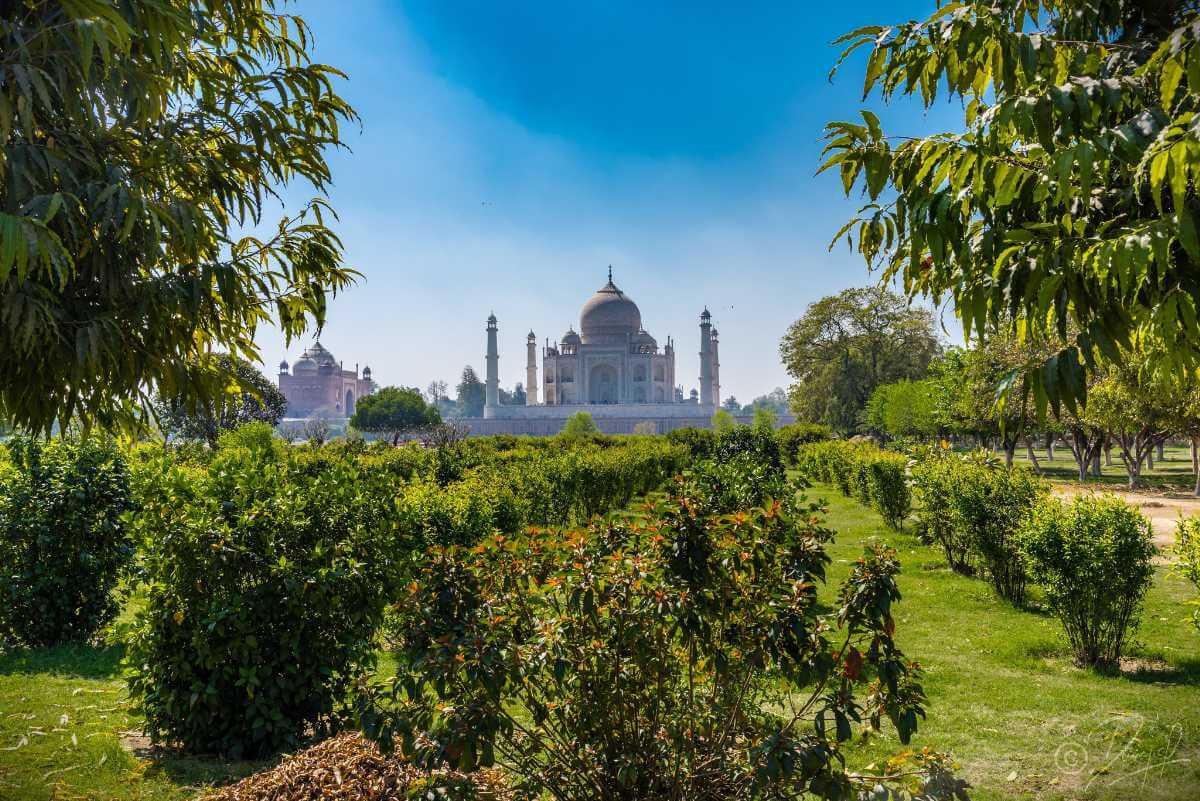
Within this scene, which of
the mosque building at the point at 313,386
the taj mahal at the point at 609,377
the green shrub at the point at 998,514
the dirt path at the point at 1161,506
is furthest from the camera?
the mosque building at the point at 313,386

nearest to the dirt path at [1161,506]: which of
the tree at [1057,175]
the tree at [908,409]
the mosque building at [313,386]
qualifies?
the tree at [908,409]

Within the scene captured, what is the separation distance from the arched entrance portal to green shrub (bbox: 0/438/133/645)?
71.7 meters

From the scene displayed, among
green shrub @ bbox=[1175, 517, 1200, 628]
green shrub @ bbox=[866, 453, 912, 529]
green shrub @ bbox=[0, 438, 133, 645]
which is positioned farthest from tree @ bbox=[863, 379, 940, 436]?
green shrub @ bbox=[0, 438, 133, 645]

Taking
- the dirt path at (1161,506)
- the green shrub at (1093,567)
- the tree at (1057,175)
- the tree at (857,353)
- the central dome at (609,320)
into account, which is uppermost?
the central dome at (609,320)

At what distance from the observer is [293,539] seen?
4.08 m

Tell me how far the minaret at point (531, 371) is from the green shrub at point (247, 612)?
264 ft

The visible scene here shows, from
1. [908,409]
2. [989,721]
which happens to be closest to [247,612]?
[989,721]

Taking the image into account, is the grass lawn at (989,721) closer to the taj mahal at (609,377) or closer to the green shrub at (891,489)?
the green shrub at (891,489)

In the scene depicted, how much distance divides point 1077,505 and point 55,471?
311 inches

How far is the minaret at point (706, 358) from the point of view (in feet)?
254

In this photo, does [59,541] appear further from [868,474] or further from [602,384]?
[602,384]

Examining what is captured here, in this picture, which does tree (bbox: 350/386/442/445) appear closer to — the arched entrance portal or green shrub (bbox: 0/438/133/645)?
the arched entrance portal

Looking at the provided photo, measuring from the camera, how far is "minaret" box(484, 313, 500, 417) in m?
74.1

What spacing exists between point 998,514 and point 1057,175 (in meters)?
6.07
